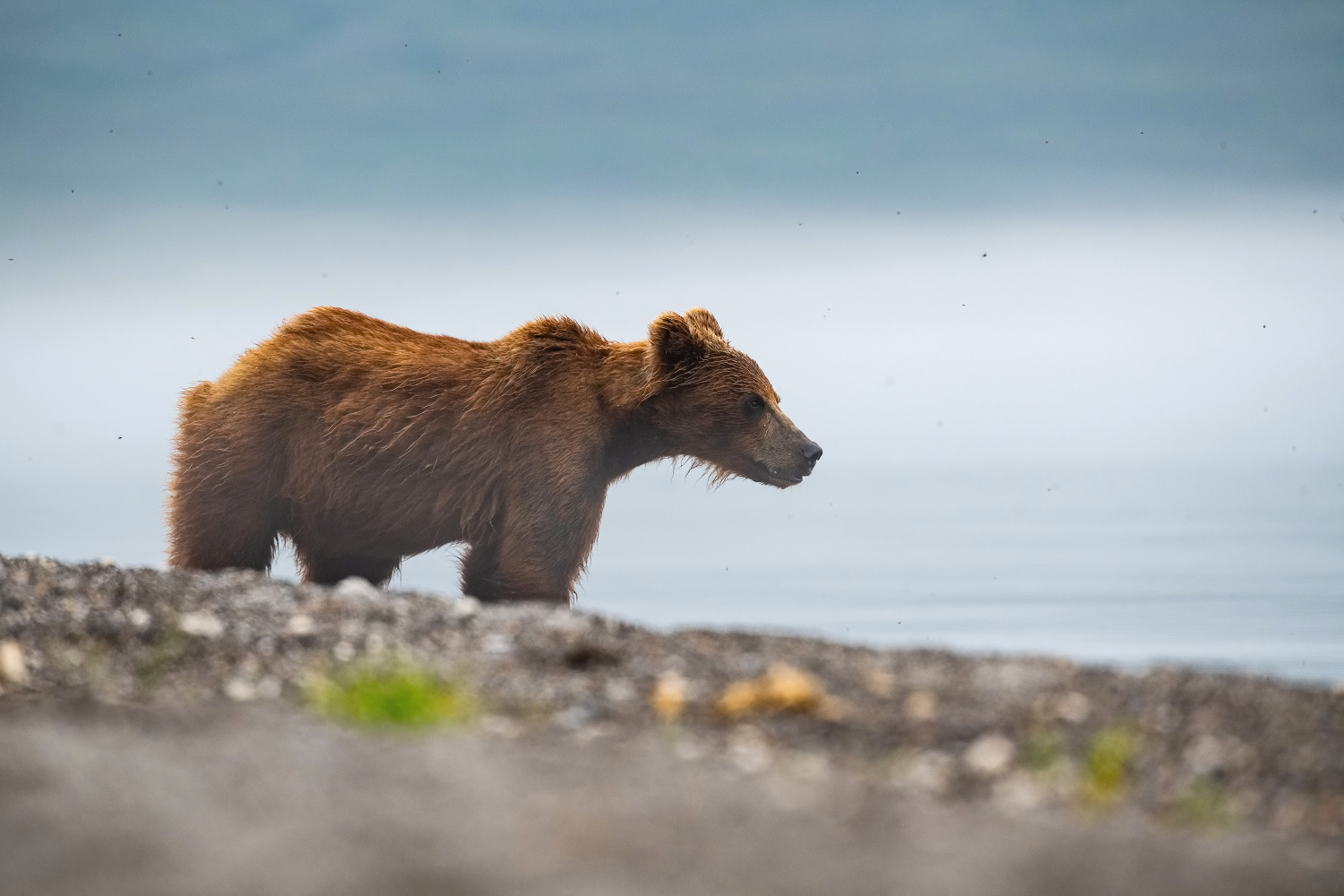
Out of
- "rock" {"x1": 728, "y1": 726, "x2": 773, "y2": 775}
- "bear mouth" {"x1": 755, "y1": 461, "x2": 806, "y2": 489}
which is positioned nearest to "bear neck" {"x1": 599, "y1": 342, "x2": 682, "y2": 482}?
"bear mouth" {"x1": 755, "y1": 461, "x2": 806, "y2": 489}

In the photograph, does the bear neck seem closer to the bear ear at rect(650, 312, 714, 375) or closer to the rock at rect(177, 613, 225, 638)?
the bear ear at rect(650, 312, 714, 375)

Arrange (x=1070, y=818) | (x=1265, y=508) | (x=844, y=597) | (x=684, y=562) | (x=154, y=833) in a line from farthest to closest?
(x=1265, y=508) → (x=684, y=562) → (x=844, y=597) → (x=1070, y=818) → (x=154, y=833)

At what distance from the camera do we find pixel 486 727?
5020 millimetres

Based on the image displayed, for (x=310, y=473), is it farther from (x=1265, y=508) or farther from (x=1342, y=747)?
(x=1265, y=508)

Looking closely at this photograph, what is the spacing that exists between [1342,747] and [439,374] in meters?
5.66

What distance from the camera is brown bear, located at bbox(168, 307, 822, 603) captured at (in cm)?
871

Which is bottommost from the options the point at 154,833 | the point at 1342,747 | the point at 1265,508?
the point at 154,833

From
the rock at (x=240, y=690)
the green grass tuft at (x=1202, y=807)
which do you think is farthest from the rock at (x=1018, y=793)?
the rock at (x=240, y=690)

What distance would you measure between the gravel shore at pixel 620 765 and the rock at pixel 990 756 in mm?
16

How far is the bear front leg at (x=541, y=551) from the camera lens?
861cm

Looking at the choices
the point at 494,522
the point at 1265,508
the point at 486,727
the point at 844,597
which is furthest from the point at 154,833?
the point at 1265,508

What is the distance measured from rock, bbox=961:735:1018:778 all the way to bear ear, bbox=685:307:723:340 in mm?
4915

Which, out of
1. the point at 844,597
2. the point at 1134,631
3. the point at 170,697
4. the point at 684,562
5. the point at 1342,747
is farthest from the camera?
the point at 684,562

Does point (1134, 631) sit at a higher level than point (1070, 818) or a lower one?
higher
